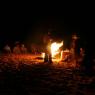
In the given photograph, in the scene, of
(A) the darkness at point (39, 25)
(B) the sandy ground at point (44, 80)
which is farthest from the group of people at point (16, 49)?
(B) the sandy ground at point (44, 80)

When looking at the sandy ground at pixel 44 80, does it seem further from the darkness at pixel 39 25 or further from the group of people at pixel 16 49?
the darkness at pixel 39 25

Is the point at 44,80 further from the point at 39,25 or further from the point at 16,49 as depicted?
the point at 39,25

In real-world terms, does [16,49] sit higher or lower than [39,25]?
lower

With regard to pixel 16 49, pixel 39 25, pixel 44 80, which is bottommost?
pixel 44 80

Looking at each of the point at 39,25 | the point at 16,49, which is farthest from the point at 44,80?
the point at 39,25

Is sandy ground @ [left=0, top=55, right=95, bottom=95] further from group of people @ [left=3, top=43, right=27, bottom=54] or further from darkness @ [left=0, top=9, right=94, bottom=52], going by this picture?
darkness @ [left=0, top=9, right=94, bottom=52]

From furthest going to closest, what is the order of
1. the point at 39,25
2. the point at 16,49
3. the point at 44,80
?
the point at 39,25, the point at 16,49, the point at 44,80

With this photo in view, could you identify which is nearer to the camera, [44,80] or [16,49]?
[44,80]

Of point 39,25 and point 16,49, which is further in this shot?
point 39,25

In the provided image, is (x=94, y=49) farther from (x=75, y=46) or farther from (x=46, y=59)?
(x=46, y=59)

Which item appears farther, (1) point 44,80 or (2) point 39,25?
(2) point 39,25

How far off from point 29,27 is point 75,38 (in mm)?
13787

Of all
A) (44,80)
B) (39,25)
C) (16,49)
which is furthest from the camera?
(39,25)

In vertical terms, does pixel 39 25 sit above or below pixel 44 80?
above
